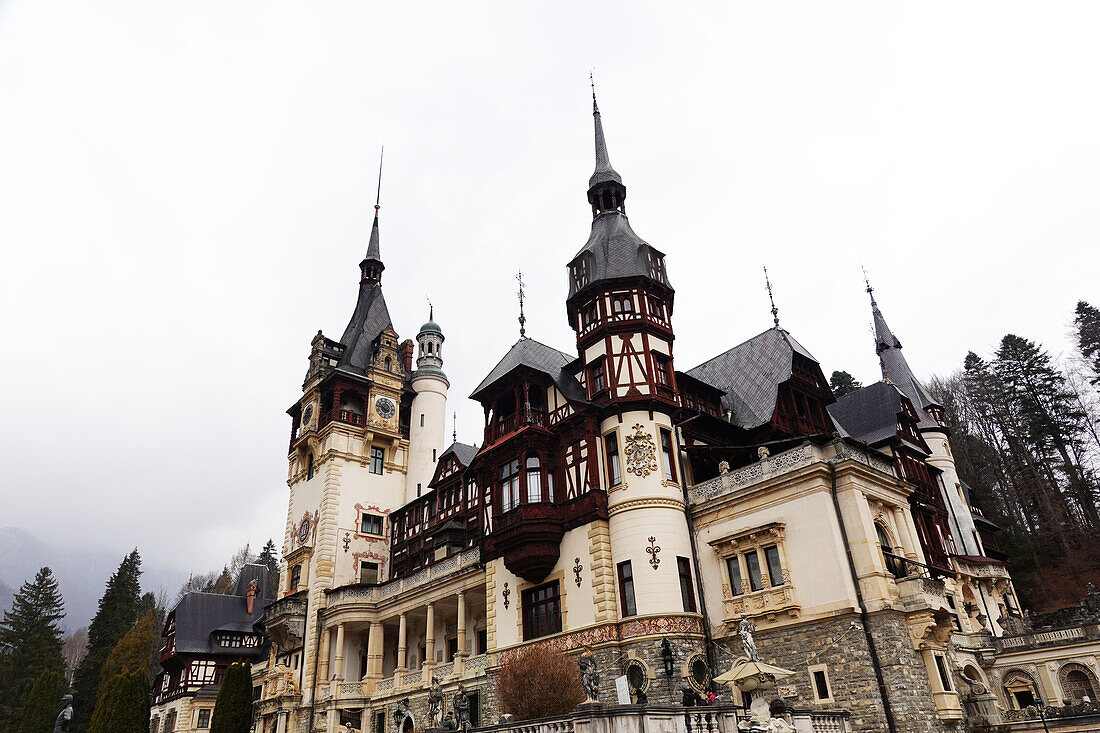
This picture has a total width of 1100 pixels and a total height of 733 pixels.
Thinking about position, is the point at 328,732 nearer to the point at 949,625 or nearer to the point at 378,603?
the point at 378,603

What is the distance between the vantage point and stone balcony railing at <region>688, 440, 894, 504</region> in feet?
79.5

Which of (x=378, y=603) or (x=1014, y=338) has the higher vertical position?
(x=1014, y=338)

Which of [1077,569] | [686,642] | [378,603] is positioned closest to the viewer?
[686,642]

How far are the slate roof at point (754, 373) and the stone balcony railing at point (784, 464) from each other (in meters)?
4.46

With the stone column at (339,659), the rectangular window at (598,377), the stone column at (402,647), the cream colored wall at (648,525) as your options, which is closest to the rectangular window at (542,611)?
the cream colored wall at (648,525)

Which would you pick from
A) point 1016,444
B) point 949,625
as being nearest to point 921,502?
point 949,625

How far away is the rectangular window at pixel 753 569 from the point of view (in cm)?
2462

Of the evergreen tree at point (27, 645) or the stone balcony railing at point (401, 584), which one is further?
the evergreen tree at point (27, 645)

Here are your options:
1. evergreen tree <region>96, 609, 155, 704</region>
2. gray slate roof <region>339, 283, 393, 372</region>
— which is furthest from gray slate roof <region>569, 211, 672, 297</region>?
evergreen tree <region>96, 609, 155, 704</region>

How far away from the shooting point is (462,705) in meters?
22.4

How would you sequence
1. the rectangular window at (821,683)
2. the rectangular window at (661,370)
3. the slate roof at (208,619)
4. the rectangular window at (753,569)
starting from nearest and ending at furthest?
the rectangular window at (821,683)
the rectangular window at (753,569)
the rectangular window at (661,370)
the slate roof at (208,619)

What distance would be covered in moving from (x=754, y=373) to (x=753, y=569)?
10.5m

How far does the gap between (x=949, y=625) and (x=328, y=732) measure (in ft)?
95.4

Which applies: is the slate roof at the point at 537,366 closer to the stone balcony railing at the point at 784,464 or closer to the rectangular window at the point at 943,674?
the stone balcony railing at the point at 784,464
